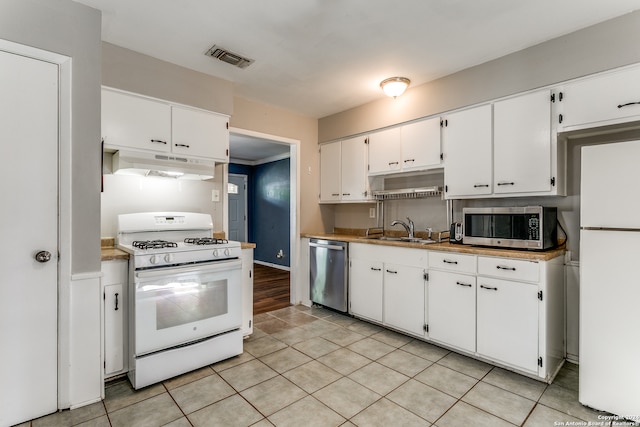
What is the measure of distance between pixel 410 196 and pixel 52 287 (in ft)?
10.0

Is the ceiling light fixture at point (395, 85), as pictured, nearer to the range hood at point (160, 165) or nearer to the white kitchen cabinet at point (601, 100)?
the white kitchen cabinet at point (601, 100)

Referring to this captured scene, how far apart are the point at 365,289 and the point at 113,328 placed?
7.27ft

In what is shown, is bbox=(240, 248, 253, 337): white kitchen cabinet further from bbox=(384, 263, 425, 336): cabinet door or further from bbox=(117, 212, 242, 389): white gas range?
bbox=(384, 263, 425, 336): cabinet door

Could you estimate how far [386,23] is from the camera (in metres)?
2.22

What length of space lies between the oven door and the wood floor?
1288mm

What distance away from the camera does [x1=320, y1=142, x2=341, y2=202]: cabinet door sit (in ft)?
13.3

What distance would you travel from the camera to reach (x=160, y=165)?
8.54 feet

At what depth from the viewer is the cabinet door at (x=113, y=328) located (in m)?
2.18

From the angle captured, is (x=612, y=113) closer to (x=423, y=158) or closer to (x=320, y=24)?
(x=423, y=158)

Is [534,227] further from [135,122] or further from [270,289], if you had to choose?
[270,289]

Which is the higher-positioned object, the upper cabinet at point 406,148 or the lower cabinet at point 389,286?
the upper cabinet at point 406,148

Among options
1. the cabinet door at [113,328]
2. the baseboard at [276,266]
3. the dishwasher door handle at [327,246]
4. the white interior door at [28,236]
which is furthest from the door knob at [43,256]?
the baseboard at [276,266]

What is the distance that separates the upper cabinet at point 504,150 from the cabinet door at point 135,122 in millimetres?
2510

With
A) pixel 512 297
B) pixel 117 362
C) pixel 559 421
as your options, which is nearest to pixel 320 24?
pixel 512 297
